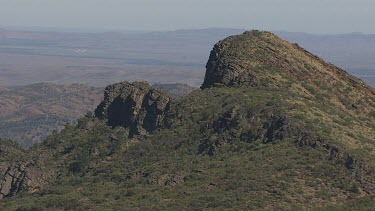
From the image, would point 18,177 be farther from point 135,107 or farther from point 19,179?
point 135,107

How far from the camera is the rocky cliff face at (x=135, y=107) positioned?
7169 cm

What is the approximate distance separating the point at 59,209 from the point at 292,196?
54.1 ft

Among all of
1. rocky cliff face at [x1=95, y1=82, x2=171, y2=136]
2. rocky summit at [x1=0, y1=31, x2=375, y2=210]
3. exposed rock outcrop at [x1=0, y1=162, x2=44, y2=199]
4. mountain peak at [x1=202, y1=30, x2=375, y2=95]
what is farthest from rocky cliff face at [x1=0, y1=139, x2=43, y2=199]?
mountain peak at [x1=202, y1=30, x2=375, y2=95]

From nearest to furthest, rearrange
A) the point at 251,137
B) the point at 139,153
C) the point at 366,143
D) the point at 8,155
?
1. the point at 366,143
2. the point at 251,137
3. the point at 139,153
4. the point at 8,155

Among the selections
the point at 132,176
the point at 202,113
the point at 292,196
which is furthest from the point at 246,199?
the point at 202,113

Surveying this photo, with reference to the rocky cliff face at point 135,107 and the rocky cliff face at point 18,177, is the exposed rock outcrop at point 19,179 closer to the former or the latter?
the rocky cliff face at point 18,177

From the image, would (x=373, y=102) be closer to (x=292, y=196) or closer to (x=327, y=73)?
(x=327, y=73)

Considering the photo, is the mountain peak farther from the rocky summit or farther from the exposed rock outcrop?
the exposed rock outcrop

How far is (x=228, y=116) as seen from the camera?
64.8 meters

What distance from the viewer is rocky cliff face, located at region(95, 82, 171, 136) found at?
235 feet

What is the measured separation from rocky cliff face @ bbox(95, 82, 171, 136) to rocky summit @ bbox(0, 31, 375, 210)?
12 cm

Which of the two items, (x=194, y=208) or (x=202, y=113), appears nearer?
(x=194, y=208)

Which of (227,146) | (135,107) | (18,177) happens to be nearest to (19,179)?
(18,177)

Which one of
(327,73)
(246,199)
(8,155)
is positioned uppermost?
(327,73)
